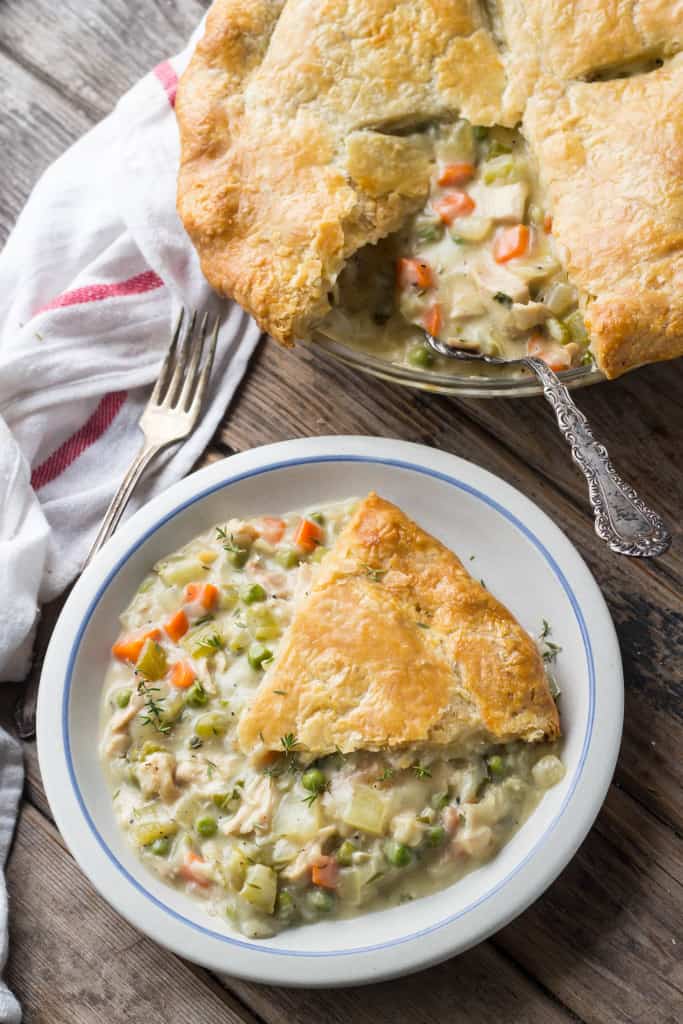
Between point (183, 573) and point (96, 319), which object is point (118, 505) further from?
point (96, 319)

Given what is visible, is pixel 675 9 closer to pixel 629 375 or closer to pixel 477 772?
pixel 629 375

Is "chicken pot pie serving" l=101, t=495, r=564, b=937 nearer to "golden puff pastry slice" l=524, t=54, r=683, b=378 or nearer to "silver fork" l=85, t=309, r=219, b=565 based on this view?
"silver fork" l=85, t=309, r=219, b=565

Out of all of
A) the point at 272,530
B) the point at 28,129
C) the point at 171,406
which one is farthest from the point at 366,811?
the point at 28,129

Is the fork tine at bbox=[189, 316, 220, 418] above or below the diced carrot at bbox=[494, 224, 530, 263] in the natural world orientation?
below

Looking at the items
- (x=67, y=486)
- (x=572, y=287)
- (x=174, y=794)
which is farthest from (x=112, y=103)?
(x=174, y=794)

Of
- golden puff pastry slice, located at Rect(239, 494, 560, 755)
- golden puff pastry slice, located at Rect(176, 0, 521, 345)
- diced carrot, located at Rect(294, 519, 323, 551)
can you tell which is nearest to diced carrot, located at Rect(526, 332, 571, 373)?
golden puff pastry slice, located at Rect(176, 0, 521, 345)

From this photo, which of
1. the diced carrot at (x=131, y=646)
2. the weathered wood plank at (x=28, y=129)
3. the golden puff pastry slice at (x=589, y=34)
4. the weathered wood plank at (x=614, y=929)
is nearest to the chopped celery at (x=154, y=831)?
the diced carrot at (x=131, y=646)
